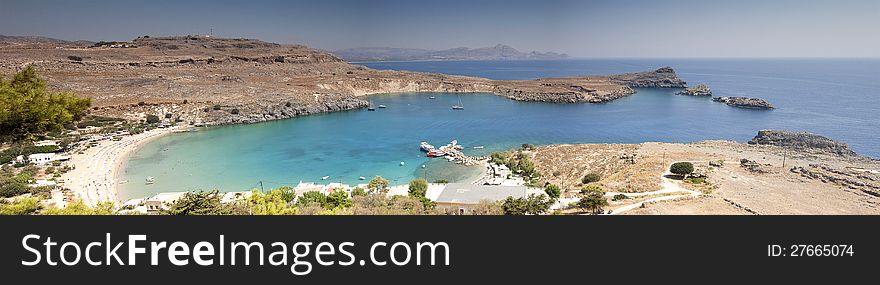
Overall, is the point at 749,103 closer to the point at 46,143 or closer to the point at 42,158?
the point at 42,158

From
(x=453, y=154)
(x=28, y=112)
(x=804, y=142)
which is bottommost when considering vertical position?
(x=453, y=154)

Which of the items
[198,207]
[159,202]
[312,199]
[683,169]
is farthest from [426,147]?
[198,207]

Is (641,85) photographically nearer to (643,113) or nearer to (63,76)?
(643,113)

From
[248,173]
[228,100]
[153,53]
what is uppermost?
[153,53]

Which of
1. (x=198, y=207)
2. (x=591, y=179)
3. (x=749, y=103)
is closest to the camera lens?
(x=198, y=207)

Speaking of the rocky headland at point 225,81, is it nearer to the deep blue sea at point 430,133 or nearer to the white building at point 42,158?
the deep blue sea at point 430,133

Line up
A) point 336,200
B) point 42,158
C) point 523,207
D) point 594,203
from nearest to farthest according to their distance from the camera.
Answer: point 523,207
point 594,203
point 336,200
point 42,158

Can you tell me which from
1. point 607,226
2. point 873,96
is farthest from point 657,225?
point 873,96
